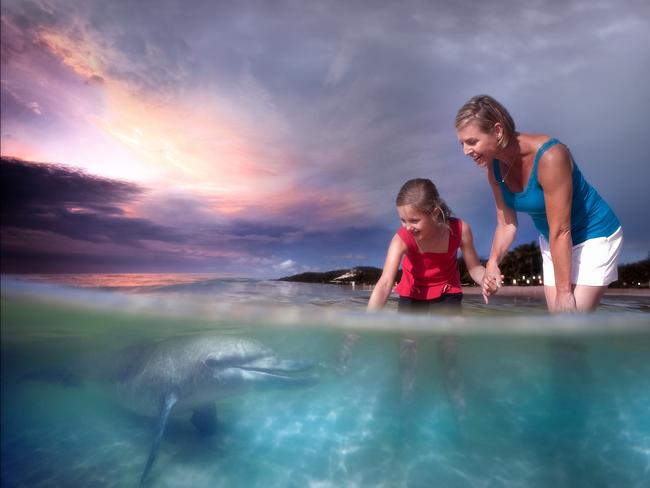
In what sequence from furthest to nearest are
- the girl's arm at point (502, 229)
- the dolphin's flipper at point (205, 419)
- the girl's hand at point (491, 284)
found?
the dolphin's flipper at point (205, 419) < the girl's arm at point (502, 229) < the girl's hand at point (491, 284)

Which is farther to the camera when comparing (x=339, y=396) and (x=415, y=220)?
(x=339, y=396)

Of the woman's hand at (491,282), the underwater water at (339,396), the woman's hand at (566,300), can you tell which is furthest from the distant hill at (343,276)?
the woman's hand at (566,300)

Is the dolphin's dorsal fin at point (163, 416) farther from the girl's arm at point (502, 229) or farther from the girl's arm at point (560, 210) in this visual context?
the girl's arm at point (560, 210)

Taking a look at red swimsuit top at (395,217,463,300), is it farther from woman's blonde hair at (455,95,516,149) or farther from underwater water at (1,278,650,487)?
woman's blonde hair at (455,95,516,149)

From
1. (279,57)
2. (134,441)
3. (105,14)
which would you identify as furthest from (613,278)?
(134,441)

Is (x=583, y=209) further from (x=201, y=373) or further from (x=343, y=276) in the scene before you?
(x=201, y=373)

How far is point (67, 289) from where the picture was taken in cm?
680

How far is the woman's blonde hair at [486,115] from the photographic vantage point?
2.89 meters

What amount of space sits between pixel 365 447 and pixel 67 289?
257 inches

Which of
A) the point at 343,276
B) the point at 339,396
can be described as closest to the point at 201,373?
the point at 343,276

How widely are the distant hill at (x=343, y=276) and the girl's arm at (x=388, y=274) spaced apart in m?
3.26

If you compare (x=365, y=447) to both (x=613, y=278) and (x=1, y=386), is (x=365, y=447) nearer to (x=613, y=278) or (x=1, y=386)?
(x=613, y=278)

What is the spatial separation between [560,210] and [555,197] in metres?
0.09

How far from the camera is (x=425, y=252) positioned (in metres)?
4.25
